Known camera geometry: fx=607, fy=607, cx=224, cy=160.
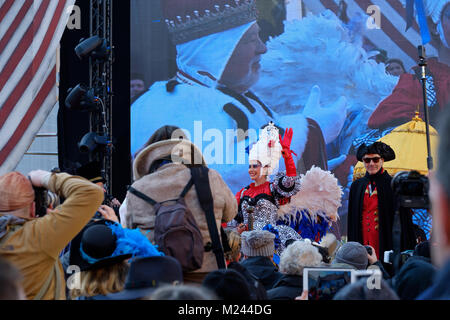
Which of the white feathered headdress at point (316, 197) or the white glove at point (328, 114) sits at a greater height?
the white glove at point (328, 114)

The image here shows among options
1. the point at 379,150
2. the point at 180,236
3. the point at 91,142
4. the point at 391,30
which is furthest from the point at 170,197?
the point at 391,30

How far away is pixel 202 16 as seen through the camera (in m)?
8.86

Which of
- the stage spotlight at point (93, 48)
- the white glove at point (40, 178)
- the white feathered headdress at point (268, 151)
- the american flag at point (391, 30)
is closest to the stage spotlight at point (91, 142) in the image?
the stage spotlight at point (93, 48)

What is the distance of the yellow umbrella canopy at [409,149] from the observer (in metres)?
6.50

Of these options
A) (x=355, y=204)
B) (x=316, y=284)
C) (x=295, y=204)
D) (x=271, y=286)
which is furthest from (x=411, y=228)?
(x=316, y=284)

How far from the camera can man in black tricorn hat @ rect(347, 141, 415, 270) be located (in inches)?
205

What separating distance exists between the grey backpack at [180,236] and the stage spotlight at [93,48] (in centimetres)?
323

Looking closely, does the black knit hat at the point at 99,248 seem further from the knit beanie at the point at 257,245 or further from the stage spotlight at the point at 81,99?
the stage spotlight at the point at 81,99

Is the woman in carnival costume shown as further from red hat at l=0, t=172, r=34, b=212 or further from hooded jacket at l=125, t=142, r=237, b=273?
red hat at l=0, t=172, r=34, b=212

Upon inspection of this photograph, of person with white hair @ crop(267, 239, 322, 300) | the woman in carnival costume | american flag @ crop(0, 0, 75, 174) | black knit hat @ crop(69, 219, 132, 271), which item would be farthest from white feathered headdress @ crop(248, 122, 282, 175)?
black knit hat @ crop(69, 219, 132, 271)

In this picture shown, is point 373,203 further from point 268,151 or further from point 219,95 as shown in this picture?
point 219,95

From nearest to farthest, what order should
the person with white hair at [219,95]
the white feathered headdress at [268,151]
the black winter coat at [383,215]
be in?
the black winter coat at [383,215] < the white feathered headdress at [268,151] < the person with white hair at [219,95]

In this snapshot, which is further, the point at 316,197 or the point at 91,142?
the point at 316,197

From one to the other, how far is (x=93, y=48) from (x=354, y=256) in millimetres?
3438
